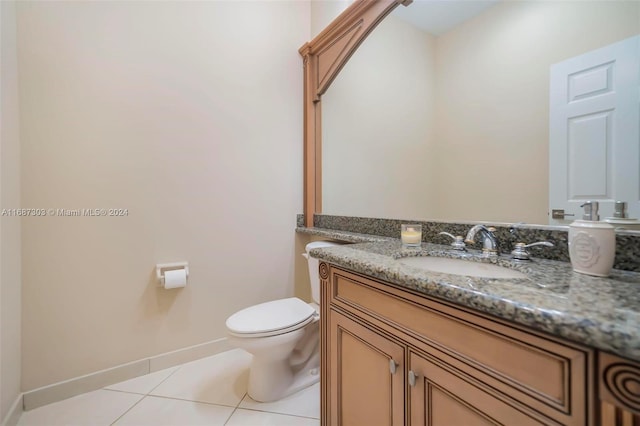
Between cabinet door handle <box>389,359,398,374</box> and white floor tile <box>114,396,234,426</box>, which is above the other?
cabinet door handle <box>389,359,398,374</box>

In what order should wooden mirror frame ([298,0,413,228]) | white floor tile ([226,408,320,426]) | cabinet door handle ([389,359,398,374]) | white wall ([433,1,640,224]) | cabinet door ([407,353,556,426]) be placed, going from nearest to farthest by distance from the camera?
1. cabinet door ([407,353,556,426])
2. cabinet door handle ([389,359,398,374])
3. white wall ([433,1,640,224])
4. white floor tile ([226,408,320,426])
5. wooden mirror frame ([298,0,413,228])

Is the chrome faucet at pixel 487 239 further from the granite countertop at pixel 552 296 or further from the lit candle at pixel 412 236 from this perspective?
the lit candle at pixel 412 236

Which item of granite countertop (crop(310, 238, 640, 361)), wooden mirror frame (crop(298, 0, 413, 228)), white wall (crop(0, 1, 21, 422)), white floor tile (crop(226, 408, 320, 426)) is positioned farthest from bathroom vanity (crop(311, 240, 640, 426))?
white wall (crop(0, 1, 21, 422))

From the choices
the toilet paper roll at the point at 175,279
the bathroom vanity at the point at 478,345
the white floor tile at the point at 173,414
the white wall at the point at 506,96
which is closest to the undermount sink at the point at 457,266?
the bathroom vanity at the point at 478,345

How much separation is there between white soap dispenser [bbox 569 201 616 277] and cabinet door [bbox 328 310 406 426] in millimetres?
515

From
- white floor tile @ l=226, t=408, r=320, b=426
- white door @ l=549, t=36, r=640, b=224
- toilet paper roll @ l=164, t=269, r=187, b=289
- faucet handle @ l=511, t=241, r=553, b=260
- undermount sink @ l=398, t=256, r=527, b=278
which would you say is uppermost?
white door @ l=549, t=36, r=640, b=224

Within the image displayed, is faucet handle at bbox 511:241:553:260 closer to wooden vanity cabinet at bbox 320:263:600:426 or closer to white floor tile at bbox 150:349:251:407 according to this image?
wooden vanity cabinet at bbox 320:263:600:426

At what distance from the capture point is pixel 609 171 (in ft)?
3.04

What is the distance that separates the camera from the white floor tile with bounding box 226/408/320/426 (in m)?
1.22

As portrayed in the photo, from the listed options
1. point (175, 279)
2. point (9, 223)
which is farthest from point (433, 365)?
point (9, 223)

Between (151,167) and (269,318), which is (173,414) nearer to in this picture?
(269,318)

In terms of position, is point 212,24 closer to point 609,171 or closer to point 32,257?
point 32,257

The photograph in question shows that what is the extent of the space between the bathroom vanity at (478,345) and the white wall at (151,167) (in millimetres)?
1075

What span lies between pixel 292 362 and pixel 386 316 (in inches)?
39.1
